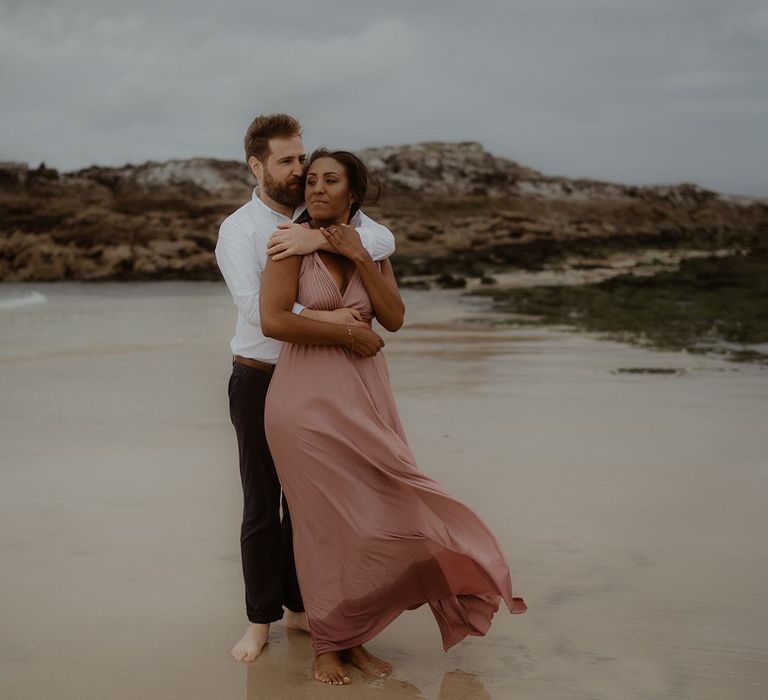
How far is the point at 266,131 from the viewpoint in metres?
3.71

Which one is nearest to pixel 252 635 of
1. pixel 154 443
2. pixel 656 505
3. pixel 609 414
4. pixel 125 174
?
pixel 656 505

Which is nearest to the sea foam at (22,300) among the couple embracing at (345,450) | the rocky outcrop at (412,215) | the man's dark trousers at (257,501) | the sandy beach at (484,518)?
the rocky outcrop at (412,215)

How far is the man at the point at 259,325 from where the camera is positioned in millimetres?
3617

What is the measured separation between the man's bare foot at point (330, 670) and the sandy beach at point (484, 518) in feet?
0.12

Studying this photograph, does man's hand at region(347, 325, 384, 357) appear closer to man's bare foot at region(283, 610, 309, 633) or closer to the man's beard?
the man's beard

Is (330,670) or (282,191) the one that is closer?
(330,670)

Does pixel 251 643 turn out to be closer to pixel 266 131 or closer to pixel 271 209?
pixel 271 209

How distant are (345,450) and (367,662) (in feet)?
2.43

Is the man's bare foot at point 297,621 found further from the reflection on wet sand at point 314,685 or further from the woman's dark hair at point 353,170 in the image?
the woman's dark hair at point 353,170

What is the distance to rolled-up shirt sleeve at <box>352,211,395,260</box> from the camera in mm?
3605

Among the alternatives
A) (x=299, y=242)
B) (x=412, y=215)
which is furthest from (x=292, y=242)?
(x=412, y=215)

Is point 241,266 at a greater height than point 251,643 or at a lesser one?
greater

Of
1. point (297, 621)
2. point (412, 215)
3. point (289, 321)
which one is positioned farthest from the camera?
point (412, 215)

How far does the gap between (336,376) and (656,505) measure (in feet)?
8.99
